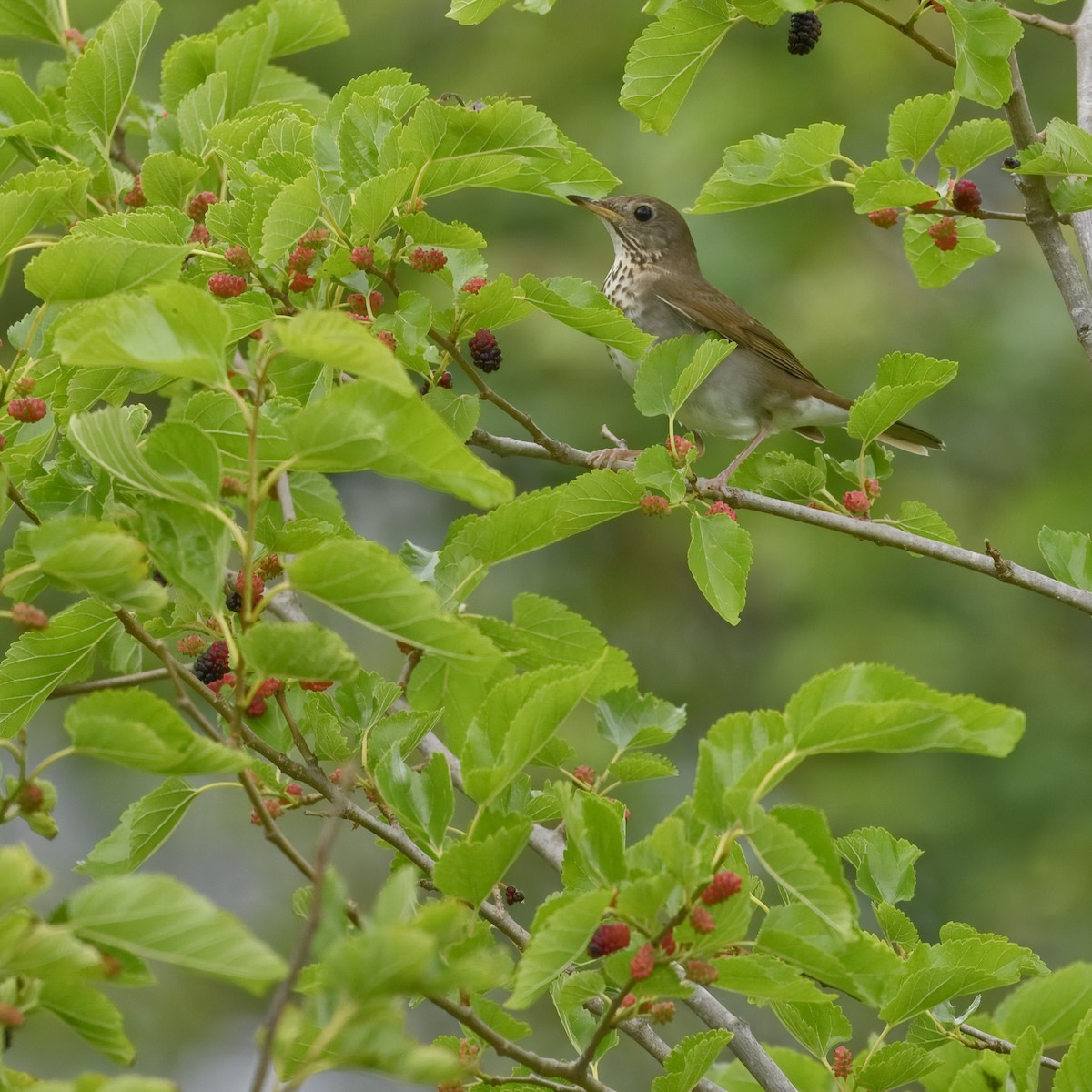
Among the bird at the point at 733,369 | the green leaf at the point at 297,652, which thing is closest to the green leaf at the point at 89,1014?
the green leaf at the point at 297,652

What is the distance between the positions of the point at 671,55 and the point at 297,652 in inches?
75.1

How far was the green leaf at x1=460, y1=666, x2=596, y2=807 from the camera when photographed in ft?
6.61

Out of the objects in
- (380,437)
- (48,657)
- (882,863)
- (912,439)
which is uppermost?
(380,437)

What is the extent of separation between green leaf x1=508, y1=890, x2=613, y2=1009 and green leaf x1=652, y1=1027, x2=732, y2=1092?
48cm

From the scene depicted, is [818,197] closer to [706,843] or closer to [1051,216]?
[1051,216]

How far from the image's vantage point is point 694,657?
956cm

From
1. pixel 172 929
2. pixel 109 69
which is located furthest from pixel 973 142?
pixel 172 929

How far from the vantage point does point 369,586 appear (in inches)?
72.9

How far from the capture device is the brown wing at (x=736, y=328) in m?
5.64

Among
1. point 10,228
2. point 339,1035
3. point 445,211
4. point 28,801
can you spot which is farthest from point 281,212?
point 445,211

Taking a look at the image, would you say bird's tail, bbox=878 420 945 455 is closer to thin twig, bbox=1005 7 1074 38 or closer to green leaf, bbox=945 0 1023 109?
thin twig, bbox=1005 7 1074 38

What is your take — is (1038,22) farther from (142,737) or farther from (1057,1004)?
(142,737)

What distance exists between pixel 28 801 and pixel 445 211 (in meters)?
7.85

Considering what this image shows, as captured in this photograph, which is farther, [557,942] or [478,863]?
[478,863]
